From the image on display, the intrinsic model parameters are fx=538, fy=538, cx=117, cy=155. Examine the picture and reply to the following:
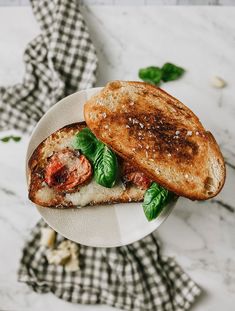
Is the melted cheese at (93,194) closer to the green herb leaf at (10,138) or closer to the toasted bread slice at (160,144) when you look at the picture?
the toasted bread slice at (160,144)

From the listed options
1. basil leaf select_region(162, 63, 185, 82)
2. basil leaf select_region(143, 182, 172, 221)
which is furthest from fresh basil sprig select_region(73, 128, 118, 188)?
basil leaf select_region(162, 63, 185, 82)

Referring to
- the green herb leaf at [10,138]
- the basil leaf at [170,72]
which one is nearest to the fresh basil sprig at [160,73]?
the basil leaf at [170,72]

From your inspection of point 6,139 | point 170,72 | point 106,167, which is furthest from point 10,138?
point 170,72

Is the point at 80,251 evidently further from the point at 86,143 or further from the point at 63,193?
the point at 86,143

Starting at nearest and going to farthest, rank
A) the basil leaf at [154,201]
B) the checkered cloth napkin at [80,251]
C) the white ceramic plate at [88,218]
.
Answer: the basil leaf at [154,201] < the white ceramic plate at [88,218] < the checkered cloth napkin at [80,251]

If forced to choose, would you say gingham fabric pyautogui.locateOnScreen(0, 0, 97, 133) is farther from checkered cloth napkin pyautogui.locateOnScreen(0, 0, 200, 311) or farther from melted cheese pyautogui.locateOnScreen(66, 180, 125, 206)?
melted cheese pyautogui.locateOnScreen(66, 180, 125, 206)

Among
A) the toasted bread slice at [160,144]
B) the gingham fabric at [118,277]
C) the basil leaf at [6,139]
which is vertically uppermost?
the toasted bread slice at [160,144]

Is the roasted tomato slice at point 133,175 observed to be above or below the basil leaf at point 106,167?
below
